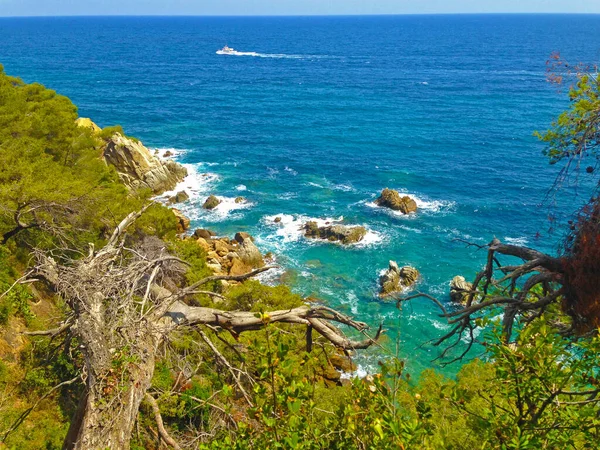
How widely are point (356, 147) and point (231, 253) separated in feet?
96.3

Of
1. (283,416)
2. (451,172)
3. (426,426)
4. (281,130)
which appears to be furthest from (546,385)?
(281,130)

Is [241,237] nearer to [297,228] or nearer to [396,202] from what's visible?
[297,228]

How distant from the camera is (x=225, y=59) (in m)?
133

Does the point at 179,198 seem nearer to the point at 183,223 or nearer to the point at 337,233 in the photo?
the point at 183,223

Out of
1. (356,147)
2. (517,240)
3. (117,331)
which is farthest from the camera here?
(356,147)

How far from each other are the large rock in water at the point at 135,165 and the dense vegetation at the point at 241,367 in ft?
41.2

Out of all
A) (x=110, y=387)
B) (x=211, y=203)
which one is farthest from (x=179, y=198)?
(x=110, y=387)

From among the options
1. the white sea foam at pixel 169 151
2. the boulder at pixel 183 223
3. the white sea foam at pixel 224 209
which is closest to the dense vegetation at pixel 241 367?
the boulder at pixel 183 223

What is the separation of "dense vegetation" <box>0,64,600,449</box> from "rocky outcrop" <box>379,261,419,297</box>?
8865 millimetres

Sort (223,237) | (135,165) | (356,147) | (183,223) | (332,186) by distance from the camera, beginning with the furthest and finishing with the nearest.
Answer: (356,147)
(332,186)
(135,165)
(183,223)
(223,237)

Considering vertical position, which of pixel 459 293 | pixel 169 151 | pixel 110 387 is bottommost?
pixel 459 293

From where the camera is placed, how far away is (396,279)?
31.5 m

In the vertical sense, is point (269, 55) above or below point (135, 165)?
above

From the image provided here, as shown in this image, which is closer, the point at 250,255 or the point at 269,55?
the point at 250,255
